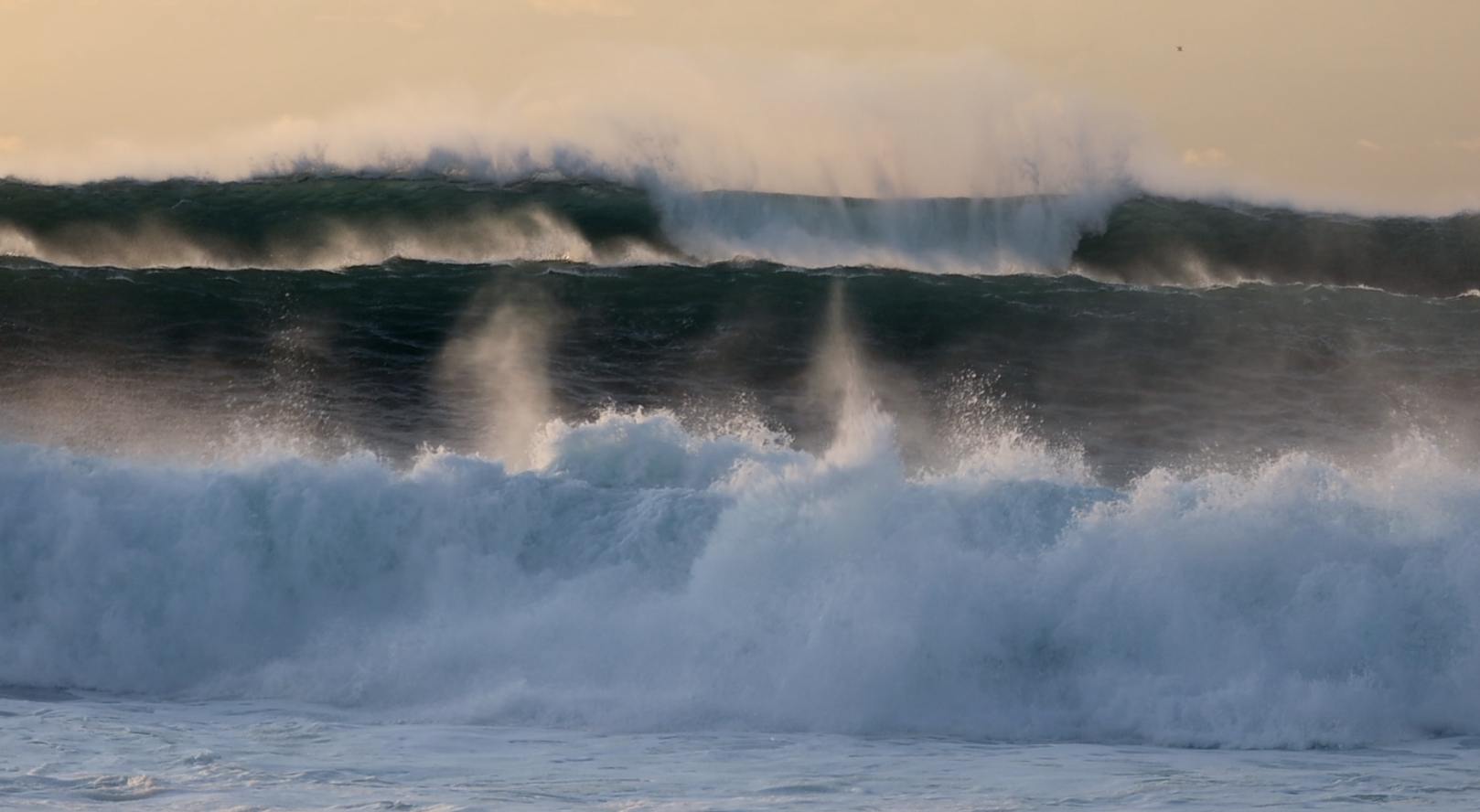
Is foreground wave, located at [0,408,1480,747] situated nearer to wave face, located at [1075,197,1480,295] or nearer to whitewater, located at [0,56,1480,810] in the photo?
whitewater, located at [0,56,1480,810]

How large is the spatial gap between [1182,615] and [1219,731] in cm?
100

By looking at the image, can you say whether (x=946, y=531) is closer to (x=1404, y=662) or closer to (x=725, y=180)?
(x=1404, y=662)

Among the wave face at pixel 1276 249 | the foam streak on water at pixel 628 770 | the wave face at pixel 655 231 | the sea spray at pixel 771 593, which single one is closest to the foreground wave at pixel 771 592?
the sea spray at pixel 771 593

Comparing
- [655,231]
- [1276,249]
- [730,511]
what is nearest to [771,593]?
[730,511]

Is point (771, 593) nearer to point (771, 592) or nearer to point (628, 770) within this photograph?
point (771, 592)

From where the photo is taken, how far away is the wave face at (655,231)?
2036 cm

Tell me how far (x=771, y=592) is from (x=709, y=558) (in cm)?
56

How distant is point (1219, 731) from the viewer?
798cm

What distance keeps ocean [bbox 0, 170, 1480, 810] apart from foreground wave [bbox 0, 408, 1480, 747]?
26 mm

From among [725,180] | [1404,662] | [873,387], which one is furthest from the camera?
[725,180]

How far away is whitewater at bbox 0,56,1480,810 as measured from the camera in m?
7.45

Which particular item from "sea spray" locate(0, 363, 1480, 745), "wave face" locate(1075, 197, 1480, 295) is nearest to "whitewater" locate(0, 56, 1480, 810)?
"sea spray" locate(0, 363, 1480, 745)

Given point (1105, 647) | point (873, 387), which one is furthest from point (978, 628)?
point (873, 387)

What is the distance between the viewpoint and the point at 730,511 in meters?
9.85
